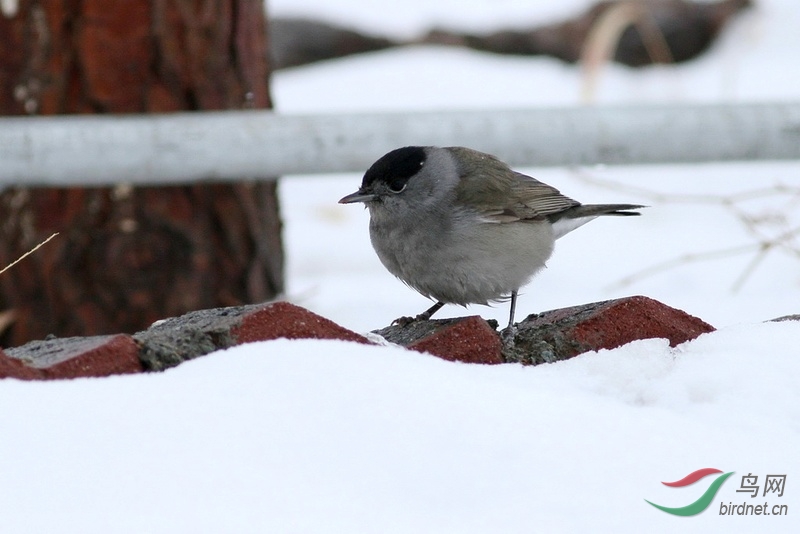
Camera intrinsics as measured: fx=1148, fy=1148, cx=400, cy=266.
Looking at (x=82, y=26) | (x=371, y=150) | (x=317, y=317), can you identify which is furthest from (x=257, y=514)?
(x=82, y=26)

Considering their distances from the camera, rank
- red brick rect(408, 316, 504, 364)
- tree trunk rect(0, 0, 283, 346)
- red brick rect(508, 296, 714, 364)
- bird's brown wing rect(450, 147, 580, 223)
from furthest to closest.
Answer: tree trunk rect(0, 0, 283, 346) < bird's brown wing rect(450, 147, 580, 223) < red brick rect(508, 296, 714, 364) < red brick rect(408, 316, 504, 364)

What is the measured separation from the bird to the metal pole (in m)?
0.25

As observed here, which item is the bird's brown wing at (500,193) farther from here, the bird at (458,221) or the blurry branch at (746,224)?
the blurry branch at (746,224)

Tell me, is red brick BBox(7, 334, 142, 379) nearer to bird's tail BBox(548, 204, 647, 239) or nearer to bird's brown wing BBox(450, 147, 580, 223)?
bird's brown wing BBox(450, 147, 580, 223)

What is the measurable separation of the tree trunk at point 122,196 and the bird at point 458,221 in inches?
60.9

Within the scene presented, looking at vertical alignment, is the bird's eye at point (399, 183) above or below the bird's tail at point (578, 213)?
above

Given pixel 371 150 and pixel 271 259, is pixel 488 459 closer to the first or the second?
pixel 371 150

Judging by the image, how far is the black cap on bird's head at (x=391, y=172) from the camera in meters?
4.43

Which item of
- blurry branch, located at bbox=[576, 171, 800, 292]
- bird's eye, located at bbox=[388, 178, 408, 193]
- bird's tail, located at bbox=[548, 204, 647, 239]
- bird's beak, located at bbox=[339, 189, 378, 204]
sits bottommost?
blurry branch, located at bbox=[576, 171, 800, 292]

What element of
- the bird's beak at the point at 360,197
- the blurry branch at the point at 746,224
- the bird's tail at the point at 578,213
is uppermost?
the bird's beak at the point at 360,197

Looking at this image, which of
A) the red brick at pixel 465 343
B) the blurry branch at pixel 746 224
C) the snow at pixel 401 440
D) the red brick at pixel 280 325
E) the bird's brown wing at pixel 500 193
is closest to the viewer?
the snow at pixel 401 440

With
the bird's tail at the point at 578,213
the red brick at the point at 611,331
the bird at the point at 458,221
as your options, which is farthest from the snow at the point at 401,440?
the bird's tail at the point at 578,213

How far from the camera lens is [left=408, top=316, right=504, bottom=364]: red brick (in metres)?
2.74

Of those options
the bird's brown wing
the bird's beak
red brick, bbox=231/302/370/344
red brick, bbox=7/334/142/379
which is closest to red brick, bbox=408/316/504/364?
red brick, bbox=231/302/370/344
